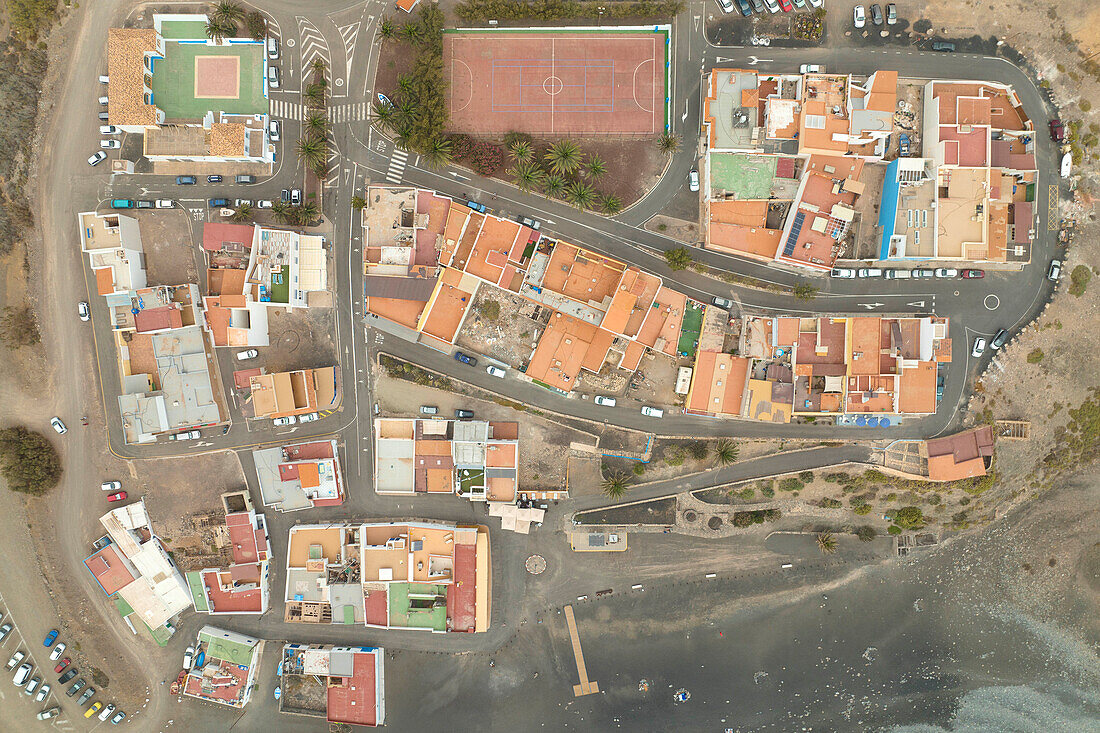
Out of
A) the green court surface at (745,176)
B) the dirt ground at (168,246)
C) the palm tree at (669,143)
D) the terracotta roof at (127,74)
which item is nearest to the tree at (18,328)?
the dirt ground at (168,246)

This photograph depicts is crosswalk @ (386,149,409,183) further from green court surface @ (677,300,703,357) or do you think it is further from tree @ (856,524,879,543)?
tree @ (856,524,879,543)

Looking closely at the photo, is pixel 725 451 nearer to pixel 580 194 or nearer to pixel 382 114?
pixel 580 194

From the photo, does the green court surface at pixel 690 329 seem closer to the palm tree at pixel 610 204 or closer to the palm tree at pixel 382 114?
the palm tree at pixel 610 204

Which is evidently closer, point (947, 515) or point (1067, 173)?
point (1067, 173)

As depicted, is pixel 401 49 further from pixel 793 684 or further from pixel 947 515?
pixel 793 684

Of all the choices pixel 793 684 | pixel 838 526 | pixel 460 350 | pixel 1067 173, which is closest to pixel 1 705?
pixel 460 350

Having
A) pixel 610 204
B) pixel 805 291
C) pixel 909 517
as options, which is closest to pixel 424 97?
pixel 610 204

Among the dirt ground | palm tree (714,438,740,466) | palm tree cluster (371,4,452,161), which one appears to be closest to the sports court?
palm tree cluster (371,4,452,161)
